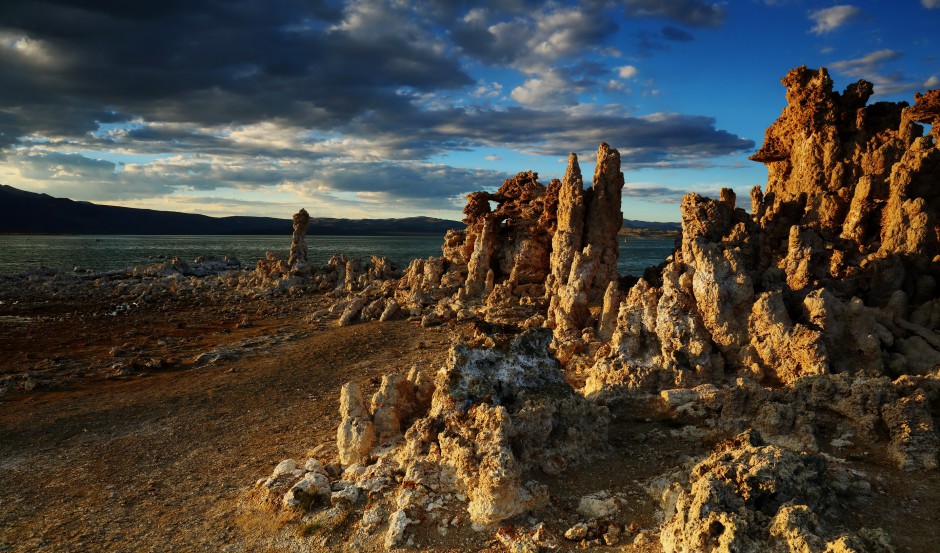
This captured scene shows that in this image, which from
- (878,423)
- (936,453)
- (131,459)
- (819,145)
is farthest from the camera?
(819,145)

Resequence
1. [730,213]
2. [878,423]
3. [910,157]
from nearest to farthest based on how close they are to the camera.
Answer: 1. [878,423]
2. [730,213]
3. [910,157]

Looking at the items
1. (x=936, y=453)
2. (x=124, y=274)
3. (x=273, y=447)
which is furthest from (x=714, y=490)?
(x=124, y=274)

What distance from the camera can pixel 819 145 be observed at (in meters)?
27.6

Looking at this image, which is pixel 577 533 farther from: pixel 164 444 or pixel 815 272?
pixel 815 272

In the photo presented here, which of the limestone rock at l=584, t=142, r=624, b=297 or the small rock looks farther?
the limestone rock at l=584, t=142, r=624, b=297

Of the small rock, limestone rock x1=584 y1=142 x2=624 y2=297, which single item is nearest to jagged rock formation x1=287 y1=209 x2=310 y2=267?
limestone rock x1=584 y1=142 x2=624 y2=297

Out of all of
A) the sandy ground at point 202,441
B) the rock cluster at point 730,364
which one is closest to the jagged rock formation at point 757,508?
the rock cluster at point 730,364

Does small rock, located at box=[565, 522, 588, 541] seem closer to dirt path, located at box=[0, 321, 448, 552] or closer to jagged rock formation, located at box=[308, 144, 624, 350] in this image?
dirt path, located at box=[0, 321, 448, 552]

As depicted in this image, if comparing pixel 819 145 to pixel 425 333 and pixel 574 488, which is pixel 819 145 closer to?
pixel 425 333

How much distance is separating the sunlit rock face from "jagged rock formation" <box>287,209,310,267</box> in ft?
130

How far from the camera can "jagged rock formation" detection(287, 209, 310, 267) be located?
2042 inches

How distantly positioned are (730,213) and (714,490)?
15580 millimetres

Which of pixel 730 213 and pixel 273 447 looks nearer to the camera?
pixel 273 447

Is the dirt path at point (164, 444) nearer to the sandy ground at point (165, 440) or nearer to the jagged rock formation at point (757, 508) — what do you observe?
the sandy ground at point (165, 440)
